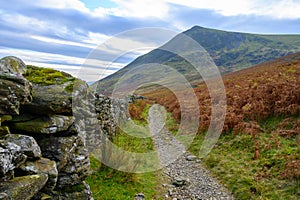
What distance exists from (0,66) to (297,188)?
27.9 ft

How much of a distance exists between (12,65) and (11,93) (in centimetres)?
192

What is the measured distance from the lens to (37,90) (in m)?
5.64

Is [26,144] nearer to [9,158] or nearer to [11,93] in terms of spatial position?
[9,158]

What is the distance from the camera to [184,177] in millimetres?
9023

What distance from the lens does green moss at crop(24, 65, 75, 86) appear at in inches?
244

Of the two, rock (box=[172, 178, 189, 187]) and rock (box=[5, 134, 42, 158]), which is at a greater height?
rock (box=[5, 134, 42, 158])

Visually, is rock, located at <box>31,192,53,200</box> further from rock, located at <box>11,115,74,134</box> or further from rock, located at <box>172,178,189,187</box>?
rock, located at <box>172,178,189,187</box>

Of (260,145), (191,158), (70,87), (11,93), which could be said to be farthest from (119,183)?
(260,145)

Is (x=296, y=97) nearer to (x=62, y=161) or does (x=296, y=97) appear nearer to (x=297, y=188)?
(x=297, y=188)

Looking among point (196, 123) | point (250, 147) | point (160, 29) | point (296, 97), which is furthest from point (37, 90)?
point (296, 97)

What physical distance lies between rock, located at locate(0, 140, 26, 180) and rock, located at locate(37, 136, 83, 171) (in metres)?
1.04

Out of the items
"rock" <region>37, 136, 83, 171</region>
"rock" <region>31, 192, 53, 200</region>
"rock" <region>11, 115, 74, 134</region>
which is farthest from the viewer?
"rock" <region>37, 136, 83, 171</region>

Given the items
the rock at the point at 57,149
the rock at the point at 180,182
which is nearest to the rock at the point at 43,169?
the rock at the point at 57,149

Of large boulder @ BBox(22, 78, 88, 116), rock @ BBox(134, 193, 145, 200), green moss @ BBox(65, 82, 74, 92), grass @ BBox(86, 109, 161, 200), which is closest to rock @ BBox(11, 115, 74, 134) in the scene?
large boulder @ BBox(22, 78, 88, 116)
